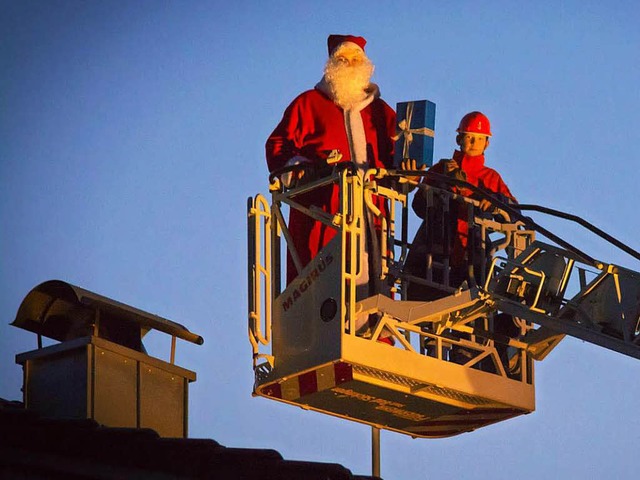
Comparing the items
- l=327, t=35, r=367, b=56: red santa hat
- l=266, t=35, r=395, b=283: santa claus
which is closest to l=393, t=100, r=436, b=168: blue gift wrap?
l=266, t=35, r=395, b=283: santa claus

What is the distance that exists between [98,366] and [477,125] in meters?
4.43

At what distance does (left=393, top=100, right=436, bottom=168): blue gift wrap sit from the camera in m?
19.8

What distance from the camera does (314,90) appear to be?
68.4ft

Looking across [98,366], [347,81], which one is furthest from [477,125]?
[98,366]

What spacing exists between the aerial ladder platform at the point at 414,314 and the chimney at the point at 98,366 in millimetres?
805

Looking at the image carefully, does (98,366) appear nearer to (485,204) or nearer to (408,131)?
(408,131)

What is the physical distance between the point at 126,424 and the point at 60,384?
0.67 metres

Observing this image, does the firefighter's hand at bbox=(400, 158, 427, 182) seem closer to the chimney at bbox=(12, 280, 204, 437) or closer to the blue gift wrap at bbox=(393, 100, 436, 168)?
the blue gift wrap at bbox=(393, 100, 436, 168)

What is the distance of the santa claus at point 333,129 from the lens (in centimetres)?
2003

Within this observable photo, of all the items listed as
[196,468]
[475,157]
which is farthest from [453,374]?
[196,468]

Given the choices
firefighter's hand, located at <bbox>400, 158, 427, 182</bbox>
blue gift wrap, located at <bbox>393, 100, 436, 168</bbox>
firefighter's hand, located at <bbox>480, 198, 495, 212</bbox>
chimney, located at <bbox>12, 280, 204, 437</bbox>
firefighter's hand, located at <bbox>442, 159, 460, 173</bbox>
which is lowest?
chimney, located at <bbox>12, 280, 204, 437</bbox>

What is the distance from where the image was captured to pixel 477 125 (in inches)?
809

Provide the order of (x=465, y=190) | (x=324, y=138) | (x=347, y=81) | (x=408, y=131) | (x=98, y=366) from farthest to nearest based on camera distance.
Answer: (x=347, y=81)
(x=324, y=138)
(x=408, y=131)
(x=465, y=190)
(x=98, y=366)

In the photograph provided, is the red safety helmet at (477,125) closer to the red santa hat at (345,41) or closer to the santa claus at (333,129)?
the santa claus at (333,129)
